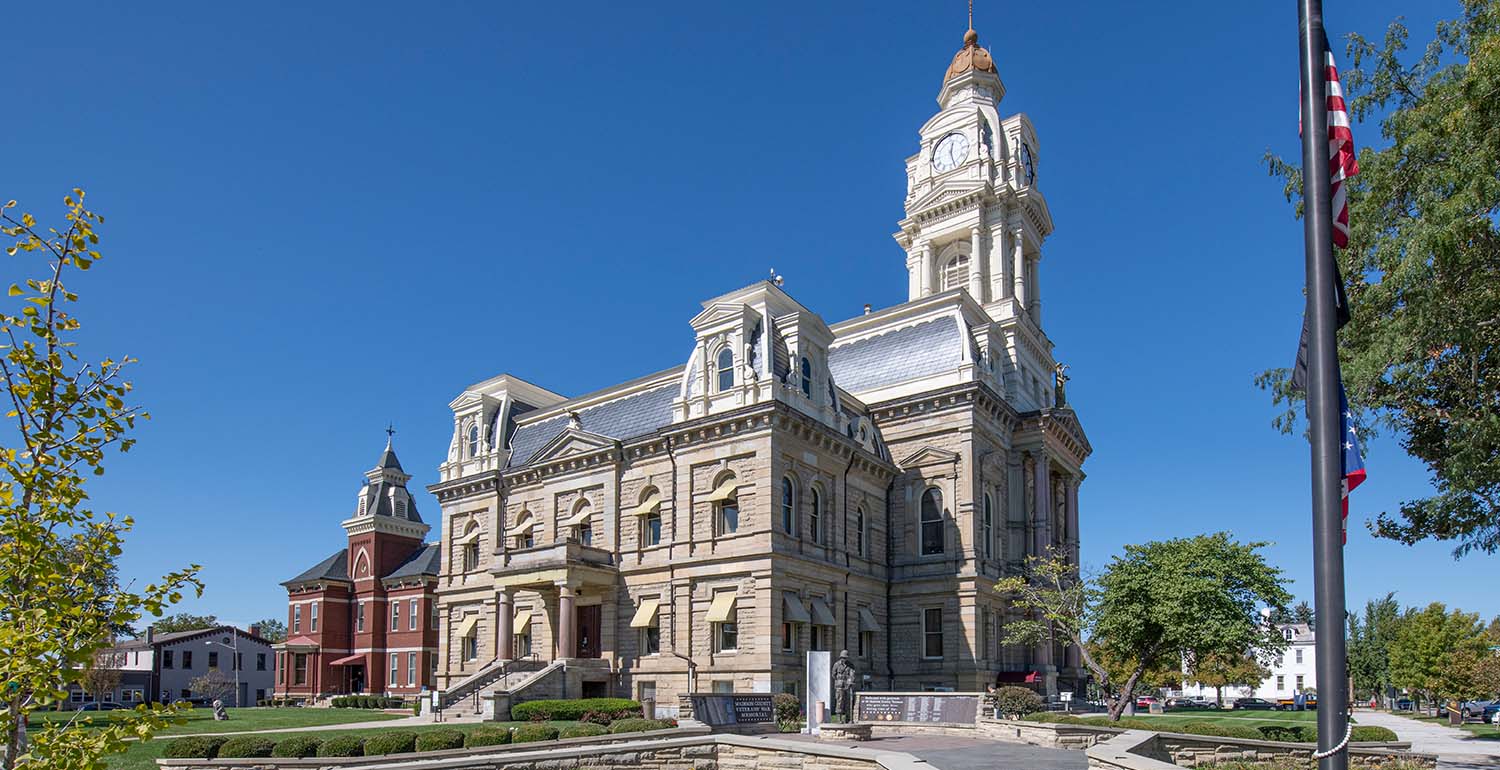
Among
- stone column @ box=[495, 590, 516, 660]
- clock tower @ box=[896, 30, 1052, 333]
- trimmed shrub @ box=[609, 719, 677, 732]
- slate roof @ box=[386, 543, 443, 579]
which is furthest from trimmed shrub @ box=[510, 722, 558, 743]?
slate roof @ box=[386, 543, 443, 579]

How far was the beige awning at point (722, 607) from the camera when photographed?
37.9 m

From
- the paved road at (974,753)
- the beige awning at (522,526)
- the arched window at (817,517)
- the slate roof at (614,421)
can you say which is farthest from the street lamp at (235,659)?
the paved road at (974,753)

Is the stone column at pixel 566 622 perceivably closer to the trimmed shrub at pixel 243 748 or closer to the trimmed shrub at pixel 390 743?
the trimmed shrub at pixel 390 743

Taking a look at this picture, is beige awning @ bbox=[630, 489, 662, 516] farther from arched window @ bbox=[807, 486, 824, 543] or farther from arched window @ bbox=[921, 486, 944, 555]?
arched window @ bbox=[921, 486, 944, 555]

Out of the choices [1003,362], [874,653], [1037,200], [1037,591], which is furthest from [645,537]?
[1037,200]

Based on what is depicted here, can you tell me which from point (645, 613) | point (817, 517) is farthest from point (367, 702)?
point (817, 517)

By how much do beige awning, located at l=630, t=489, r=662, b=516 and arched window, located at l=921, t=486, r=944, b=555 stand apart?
11.5 meters

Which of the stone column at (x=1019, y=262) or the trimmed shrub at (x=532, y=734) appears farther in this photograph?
the stone column at (x=1019, y=262)

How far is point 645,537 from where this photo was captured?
43.0 m

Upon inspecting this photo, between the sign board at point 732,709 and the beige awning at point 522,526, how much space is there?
67.5 ft

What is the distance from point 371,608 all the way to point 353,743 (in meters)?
44.2

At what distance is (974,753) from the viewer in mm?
25391

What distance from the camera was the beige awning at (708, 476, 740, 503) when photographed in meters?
39.3

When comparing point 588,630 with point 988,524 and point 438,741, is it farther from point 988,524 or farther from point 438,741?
point 438,741
